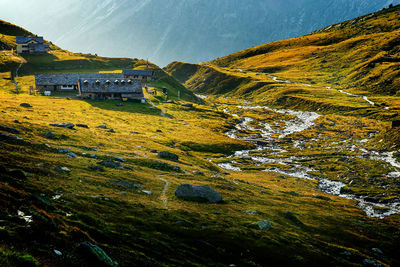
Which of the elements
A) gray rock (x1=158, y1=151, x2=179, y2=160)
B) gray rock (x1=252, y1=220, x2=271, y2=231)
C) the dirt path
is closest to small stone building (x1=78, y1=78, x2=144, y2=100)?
gray rock (x1=158, y1=151, x2=179, y2=160)

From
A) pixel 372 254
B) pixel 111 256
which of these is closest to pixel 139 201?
pixel 111 256

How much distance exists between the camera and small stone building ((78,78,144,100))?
121125 millimetres

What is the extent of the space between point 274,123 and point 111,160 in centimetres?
10563

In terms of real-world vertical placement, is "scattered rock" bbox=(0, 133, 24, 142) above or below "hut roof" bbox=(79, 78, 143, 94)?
below

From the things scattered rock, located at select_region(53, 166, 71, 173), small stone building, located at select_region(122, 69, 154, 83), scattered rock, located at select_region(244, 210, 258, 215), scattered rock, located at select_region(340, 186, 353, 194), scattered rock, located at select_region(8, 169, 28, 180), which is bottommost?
scattered rock, located at select_region(340, 186, 353, 194)

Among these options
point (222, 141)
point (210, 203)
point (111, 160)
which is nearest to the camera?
point (210, 203)

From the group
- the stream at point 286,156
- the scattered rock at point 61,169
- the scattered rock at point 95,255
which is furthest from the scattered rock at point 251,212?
the stream at point 286,156

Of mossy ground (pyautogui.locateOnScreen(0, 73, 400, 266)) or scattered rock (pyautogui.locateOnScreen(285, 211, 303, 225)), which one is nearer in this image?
mossy ground (pyautogui.locateOnScreen(0, 73, 400, 266))

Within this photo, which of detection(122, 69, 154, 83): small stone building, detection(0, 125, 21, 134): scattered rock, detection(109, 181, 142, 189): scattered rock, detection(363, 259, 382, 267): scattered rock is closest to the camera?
detection(363, 259, 382, 267): scattered rock

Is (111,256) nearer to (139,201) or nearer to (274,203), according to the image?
(139,201)

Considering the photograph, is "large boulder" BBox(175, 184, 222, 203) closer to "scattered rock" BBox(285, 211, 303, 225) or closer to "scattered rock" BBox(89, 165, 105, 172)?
"scattered rock" BBox(285, 211, 303, 225)

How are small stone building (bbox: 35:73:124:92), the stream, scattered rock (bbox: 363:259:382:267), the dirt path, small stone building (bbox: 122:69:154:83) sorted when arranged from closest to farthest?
scattered rock (bbox: 363:259:382:267)
the dirt path
the stream
small stone building (bbox: 35:73:124:92)
small stone building (bbox: 122:69:154:83)

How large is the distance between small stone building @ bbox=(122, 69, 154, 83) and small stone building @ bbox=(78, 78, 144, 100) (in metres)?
33.9

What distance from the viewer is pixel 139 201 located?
30.0 m
